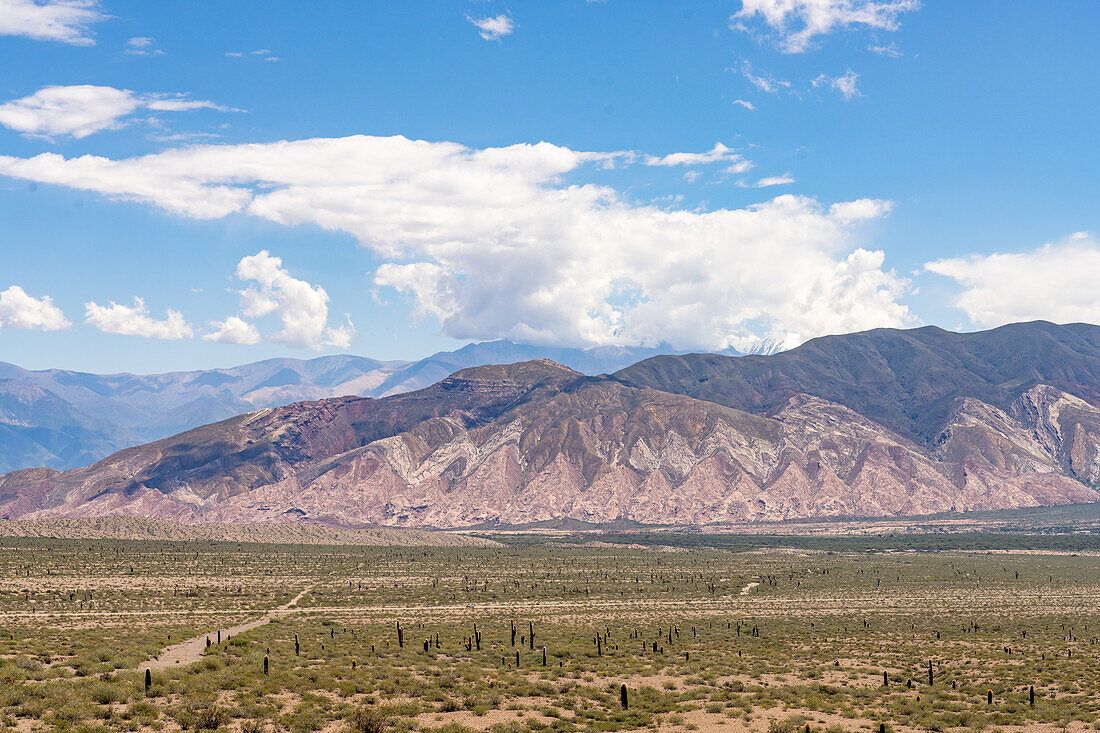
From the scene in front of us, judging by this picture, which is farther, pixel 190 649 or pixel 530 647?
pixel 530 647

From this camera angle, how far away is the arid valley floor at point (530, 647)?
31594 millimetres

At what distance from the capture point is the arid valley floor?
104ft

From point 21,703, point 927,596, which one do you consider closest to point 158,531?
point 927,596

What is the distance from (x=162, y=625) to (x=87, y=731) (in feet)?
101

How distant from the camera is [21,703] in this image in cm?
2877

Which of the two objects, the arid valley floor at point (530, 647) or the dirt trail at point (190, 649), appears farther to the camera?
the dirt trail at point (190, 649)

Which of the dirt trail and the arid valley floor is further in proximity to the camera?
the dirt trail

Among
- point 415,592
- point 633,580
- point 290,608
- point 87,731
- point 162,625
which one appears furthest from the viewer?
point 633,580

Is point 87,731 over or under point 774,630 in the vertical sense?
over

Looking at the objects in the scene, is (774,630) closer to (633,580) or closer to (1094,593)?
(633,580)

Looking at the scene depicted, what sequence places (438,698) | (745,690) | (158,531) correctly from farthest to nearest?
(158,531), (745,690), (438,698)

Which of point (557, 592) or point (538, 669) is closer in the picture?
point (538, 669)

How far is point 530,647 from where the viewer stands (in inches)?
1895

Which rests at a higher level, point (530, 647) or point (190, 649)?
point (190, 649)
